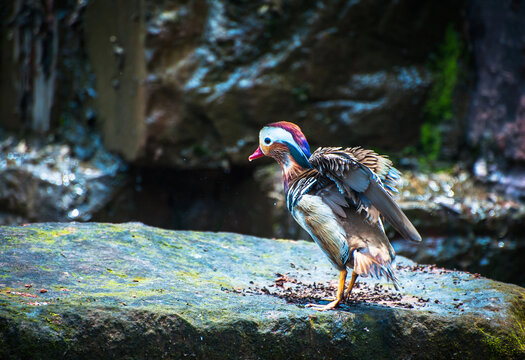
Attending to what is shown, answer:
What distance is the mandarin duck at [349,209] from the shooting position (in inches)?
109

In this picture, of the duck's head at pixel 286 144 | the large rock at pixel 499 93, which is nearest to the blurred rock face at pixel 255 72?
the large rock at pixel 499 93

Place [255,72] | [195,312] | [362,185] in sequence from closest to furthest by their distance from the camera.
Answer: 1. [195,312]
2. [362,185]
3. [255,72]

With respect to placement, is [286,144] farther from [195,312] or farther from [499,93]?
[499,93]

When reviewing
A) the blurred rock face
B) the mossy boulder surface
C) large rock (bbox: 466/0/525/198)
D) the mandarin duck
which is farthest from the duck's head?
large rock (bbox: 466/0/525/198)

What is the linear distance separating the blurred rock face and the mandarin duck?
3395 mm

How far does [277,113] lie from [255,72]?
53cm

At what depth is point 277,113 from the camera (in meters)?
6.46

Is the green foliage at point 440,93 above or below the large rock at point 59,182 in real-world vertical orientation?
above

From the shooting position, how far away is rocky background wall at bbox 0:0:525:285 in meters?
6.13

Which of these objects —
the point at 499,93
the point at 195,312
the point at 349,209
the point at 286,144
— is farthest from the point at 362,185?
the point at 499,93

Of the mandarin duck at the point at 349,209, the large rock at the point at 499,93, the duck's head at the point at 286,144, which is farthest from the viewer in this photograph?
the large rock at the point at 499,93

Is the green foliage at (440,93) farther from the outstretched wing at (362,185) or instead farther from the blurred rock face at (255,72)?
the outstretched wing at (362,185)

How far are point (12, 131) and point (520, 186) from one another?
660cm

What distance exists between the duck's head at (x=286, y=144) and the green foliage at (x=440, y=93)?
156 inches
